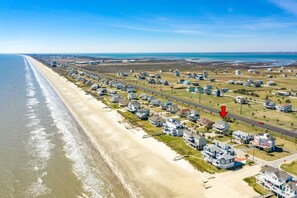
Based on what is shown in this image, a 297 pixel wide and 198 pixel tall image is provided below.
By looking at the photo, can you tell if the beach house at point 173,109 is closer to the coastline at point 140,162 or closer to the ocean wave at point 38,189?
the coastline at point 140,162

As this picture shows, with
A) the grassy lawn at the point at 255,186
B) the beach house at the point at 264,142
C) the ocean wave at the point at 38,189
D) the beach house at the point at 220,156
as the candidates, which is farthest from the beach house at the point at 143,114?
the grassy lawn at the point at 255,186

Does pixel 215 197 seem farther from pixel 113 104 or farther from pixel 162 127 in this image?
pixel 113 104

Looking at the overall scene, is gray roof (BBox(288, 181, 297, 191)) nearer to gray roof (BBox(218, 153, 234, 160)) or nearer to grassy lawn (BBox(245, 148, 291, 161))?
gray roof (BBox(218, 153, 234, 160))

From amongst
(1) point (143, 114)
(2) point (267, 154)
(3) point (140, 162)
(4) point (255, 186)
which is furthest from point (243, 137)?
(1) point (143, 114)

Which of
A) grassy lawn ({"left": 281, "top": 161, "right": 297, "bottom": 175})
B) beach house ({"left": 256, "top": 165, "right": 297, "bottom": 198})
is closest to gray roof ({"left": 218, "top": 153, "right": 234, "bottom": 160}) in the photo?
beach house ({"left": 256, "top": 165, "right": 297, "bottom": 198})

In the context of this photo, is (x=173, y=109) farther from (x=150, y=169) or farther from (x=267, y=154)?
(x=150, y=169)

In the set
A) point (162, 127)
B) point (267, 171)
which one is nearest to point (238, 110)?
point (162, 127)
